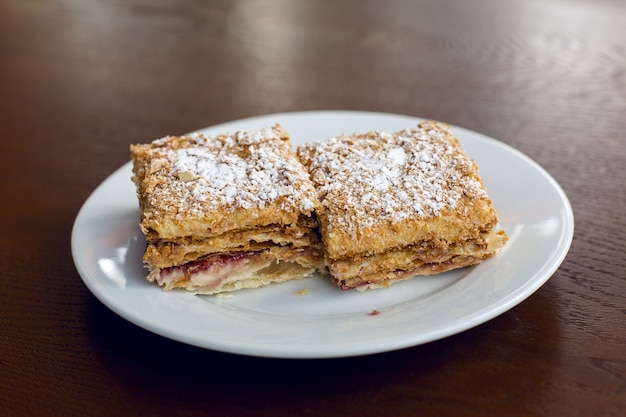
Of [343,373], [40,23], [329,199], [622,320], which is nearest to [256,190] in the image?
[329,199]

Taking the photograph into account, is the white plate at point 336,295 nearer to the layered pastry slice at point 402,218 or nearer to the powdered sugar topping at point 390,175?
the layered pastry slice at point 402,218

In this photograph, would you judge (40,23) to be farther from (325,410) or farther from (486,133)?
(325,410)

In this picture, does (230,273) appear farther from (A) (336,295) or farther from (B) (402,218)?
(B) (402,218)

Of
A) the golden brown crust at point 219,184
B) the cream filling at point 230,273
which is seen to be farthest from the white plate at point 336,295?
the golden brown crust at point 219,184

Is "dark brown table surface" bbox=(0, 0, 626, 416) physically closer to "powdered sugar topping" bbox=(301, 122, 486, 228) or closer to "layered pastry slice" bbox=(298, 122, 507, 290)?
"layered pastry slice" bbox=(298, 122, 507, 290)

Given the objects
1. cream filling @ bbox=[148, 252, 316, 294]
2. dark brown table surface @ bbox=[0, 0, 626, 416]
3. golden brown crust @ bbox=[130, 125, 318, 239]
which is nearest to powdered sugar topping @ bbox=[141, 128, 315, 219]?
golden brown crust @ bbox=[130, 125, 318, 239]
